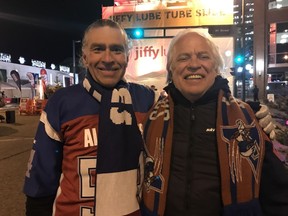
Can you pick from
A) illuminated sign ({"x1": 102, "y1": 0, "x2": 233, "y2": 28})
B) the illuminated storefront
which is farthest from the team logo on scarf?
illuminated sign ({"x1": 102, "y1": 0, "x2": 233, "y2": 28})

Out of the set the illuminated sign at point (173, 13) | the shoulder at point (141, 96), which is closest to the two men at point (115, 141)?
the shoulder at point (141, 96)

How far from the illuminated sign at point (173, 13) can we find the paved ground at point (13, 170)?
4240mm

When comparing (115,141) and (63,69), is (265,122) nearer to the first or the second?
(115,141)

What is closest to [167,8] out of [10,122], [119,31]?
[119,31]

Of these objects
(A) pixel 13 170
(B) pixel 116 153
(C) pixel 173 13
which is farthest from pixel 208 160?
(C) pixel 173 13

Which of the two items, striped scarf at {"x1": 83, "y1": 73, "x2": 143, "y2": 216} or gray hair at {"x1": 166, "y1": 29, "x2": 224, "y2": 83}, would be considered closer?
striped scarf at {"x1": 83, "y1": 73, "x2": 143, "y2": 216}

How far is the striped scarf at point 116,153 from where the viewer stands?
1.84 m

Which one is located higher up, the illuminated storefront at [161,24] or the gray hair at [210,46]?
the illuminated storefront at [161,24]

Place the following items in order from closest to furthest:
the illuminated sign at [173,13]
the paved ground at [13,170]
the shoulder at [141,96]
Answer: the shoulder at [141,96] → the paved ground at [13,170] → the illuminated sign at [173,13]

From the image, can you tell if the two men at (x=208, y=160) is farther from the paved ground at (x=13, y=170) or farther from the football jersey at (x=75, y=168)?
the paved ground at (x=13, y=170)

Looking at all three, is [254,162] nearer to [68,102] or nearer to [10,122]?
[68,102]

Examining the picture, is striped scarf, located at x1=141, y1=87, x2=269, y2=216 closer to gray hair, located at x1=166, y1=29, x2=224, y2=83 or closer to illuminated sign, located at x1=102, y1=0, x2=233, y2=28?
gray hair, located at x1=166, y1=29, x2=224, y2=83

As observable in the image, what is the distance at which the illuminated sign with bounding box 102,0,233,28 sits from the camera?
27.5ft

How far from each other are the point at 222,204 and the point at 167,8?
25.2 feet
